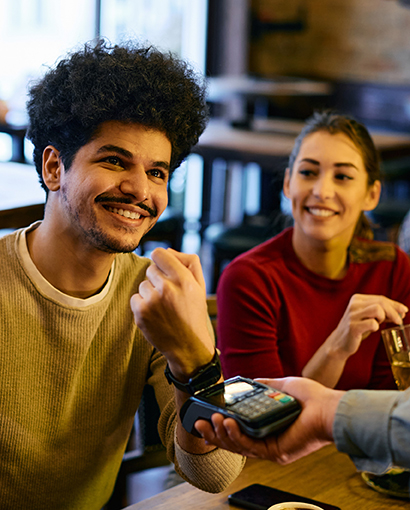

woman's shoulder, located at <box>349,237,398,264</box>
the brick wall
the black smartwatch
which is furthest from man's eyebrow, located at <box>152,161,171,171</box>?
the brick wall

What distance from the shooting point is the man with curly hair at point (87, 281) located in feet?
3.85

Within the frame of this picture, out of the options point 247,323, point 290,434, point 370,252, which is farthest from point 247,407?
point 370,252

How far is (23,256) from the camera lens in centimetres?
124

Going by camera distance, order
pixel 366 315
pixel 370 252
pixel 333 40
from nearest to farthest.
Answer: pixel 366 315, pixel 370 252, pixel 333 40

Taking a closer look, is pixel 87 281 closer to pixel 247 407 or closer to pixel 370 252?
pixel 247 407

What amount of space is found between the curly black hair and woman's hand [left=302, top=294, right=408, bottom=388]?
20.0 inches

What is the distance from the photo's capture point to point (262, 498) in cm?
102

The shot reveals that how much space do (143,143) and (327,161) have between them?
2.15 ft

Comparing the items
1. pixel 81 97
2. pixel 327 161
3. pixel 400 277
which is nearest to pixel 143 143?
pixel 81 97

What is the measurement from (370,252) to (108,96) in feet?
3.05

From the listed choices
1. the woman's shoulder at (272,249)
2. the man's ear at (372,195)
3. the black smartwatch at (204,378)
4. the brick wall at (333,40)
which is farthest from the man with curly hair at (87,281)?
the brick wall at (333,40)

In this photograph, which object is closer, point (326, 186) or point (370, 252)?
point (326, 186)

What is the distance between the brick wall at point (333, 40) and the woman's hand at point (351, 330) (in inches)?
186

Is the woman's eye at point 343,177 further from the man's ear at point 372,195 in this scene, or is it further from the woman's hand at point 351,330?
the woman's hand at point 351,330
